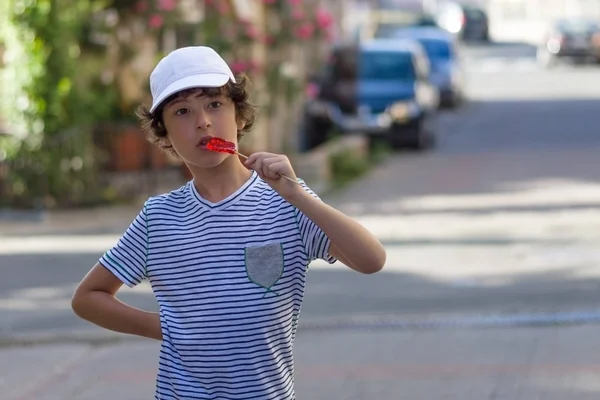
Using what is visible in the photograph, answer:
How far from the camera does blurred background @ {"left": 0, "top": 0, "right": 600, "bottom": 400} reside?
23.1ft

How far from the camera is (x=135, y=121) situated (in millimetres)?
15766

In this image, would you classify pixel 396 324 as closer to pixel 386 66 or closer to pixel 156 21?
pixel 156 21

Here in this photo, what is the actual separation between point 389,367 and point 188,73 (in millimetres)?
4081

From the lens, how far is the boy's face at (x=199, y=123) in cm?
300

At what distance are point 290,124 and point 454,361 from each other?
14.4m

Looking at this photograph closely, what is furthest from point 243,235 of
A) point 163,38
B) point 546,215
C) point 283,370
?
point 163,38

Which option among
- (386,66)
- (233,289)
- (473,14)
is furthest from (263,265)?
(473,14)

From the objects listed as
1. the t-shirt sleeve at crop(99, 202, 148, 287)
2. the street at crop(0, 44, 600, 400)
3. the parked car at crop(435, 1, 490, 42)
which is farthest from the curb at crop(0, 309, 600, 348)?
the parked car at crop(435, 1, 490, 42)

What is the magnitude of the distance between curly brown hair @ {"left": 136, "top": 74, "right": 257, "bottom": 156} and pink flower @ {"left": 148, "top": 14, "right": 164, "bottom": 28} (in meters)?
12.4

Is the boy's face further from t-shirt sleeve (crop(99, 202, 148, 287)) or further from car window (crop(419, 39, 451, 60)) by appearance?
car window (crop(419, 39, 451, 60))

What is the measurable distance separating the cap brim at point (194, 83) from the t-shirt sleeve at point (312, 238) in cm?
29

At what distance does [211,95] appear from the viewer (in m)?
3.03

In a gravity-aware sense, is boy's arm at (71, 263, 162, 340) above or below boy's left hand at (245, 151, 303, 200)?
below

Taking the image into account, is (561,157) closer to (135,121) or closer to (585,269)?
(135,121)
